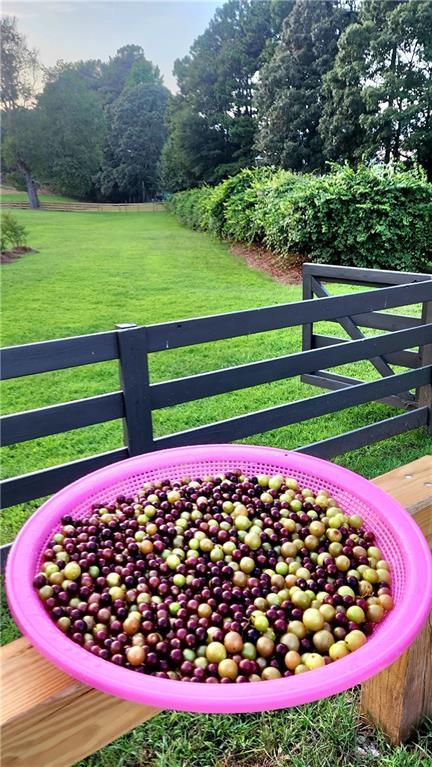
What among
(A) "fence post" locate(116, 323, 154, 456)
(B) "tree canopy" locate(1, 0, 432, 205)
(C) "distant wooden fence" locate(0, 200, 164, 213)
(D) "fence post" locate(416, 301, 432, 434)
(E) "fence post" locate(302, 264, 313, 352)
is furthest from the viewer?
(C) "distant wooden fence" locate(0, 200, 164, 213)

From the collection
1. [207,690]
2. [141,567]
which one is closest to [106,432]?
[141,567]

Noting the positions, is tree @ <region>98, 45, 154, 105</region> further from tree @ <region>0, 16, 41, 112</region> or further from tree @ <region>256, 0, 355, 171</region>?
tree @ <region>0, 16, 41, 112</region>

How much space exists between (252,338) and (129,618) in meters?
5.29

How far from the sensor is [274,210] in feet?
33.3

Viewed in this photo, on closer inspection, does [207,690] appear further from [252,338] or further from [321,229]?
[321,229]

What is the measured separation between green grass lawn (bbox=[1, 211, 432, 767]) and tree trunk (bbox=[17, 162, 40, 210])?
3544mm

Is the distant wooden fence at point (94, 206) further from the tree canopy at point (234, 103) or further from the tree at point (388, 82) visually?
the tree at point (388, 82)

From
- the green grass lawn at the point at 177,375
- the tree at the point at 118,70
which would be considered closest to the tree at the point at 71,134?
the tree at the point at 118,70

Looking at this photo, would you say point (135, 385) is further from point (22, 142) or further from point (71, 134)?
point (71, 134)

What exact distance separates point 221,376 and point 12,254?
1057cm

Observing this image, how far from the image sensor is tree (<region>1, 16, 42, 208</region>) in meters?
13.2

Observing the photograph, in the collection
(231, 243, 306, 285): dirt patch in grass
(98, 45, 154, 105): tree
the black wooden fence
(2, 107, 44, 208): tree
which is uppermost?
(98, 45, 154, 105): tree

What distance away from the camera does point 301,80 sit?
22453mm

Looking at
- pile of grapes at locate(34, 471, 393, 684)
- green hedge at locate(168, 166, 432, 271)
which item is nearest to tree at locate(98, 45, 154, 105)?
green hedge at locate(168, 166, 432, 271)
